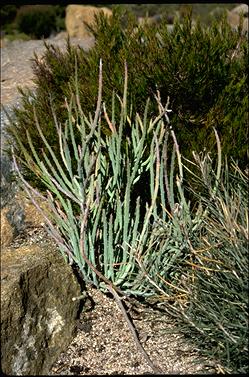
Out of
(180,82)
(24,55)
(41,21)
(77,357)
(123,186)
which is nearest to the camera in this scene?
(77,357)

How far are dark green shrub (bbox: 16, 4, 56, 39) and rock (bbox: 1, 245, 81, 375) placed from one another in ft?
57.2

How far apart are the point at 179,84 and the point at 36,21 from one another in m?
17.7

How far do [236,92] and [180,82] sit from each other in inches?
15.7

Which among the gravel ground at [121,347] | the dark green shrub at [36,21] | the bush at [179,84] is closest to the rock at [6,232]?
the bush at [179,84]

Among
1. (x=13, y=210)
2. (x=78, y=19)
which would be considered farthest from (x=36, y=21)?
(x=13, y=210)

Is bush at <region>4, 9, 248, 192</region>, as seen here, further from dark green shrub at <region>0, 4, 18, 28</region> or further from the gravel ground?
dark green shrub at <region>0, 4, 18, 28</region>

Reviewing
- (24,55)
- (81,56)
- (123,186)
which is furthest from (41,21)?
(123,186)

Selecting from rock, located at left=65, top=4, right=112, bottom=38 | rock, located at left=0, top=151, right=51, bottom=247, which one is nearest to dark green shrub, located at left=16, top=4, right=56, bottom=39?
rock, located at left=65, top=4, right=112, bottom=38

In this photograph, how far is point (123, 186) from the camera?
147 inches

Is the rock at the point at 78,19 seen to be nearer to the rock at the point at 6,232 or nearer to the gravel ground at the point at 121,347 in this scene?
the rock at the point at 6,232

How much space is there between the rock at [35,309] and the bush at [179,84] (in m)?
0.93

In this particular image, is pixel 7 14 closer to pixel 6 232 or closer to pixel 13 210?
pixel 13 210

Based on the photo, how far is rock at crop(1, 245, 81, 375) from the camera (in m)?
3.10

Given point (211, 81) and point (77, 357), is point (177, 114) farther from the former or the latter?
point (77, 357)
